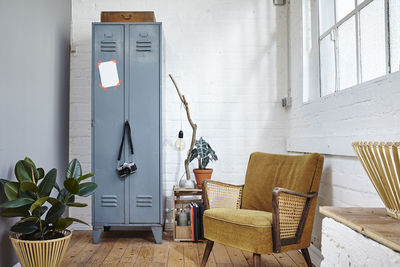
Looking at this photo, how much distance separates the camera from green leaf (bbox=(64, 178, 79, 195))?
2000 mm

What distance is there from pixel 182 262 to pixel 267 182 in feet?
2.93

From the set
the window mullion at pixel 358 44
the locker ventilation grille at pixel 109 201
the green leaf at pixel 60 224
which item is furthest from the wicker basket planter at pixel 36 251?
the window mullion at pixel 358 44

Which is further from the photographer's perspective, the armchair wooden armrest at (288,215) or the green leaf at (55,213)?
the green leaf at (55,213)

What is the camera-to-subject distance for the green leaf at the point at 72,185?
6.56 feet

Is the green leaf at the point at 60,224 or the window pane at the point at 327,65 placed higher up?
the window pane at the point at 327,65

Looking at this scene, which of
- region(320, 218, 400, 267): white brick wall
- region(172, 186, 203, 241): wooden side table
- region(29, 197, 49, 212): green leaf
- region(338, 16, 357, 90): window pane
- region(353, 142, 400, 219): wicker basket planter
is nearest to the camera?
region(320, 218, 400, 267): white brick wall

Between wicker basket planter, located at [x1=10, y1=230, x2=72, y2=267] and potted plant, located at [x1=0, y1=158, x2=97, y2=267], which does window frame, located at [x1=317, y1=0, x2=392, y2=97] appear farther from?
wicker basket planter, located at [x1=10, y1=230, x2=72, y2=267]

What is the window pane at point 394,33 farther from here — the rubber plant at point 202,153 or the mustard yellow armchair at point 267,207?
the rubber plant at point 202,153

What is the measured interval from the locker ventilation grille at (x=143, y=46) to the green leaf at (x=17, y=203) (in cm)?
155

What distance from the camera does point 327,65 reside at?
2404 millimetres

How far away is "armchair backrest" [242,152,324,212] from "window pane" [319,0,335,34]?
3.63 feet

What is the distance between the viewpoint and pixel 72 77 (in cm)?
315

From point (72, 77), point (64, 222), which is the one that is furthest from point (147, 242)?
point (72, 77)

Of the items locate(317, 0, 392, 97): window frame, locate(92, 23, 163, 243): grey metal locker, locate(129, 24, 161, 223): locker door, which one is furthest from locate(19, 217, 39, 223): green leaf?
locate(317, 0, 392, 97): window frame
